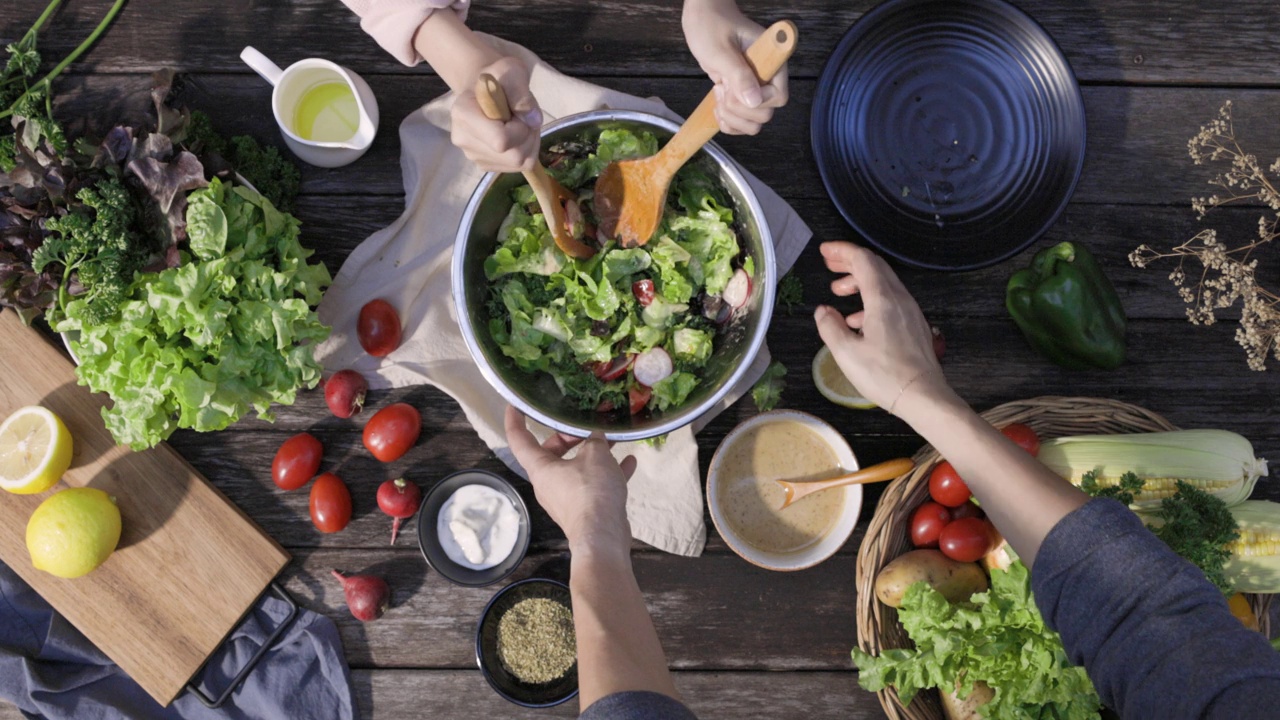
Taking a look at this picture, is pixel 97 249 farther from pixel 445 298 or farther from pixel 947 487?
pixel 947 487

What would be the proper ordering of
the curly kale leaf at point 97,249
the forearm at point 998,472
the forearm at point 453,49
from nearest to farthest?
the forearm at point 998,472 → the forearm at point 453,49 → the curly kale leaf at point 97,249

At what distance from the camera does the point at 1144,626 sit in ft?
4.91

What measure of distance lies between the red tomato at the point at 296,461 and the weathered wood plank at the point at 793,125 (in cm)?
75

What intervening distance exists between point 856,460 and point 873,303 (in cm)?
59

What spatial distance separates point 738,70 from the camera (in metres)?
1.47

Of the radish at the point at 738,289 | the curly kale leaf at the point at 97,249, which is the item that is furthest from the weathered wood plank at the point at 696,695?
the curly kale leaf at the point at 97,249

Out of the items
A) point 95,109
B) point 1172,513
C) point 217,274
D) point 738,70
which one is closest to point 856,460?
→ point 1172,513

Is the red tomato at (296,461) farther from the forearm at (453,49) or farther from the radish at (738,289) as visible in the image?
the radish at (738,289)

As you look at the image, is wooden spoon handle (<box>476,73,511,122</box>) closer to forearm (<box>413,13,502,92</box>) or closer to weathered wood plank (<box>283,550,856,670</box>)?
forearm (<box>413,13,502,92</box>)

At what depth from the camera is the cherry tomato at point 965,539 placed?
7.18 feet

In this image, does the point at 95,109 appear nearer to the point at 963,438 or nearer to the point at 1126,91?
the point at 963,438

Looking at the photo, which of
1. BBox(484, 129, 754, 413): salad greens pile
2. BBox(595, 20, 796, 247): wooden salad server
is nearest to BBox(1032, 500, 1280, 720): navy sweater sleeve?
BBox(484, 129, 754, 413): salad greens pile

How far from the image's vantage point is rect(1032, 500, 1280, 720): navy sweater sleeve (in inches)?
55.0

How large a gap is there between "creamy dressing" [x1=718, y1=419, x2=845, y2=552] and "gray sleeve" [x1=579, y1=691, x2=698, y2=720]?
0.99 m
